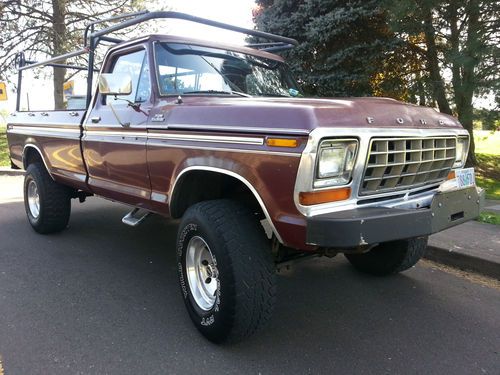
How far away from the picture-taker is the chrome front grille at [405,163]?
2645 mm

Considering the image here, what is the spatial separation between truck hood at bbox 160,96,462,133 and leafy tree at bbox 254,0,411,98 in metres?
6.67

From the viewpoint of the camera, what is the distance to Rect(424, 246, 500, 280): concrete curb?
4.28 meters

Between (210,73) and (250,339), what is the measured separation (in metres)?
2.10

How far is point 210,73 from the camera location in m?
3.75

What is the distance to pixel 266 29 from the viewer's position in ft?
34.4

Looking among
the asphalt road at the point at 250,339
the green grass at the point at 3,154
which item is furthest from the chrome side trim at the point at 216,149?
the green grass at the point at 3,154

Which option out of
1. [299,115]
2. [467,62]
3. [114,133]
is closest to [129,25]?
[114,133]

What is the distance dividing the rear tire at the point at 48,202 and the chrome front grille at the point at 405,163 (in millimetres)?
3940

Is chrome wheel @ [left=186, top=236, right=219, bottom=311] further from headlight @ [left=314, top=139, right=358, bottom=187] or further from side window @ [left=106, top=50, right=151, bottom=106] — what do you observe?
side window @ [left=106, top=50, right=151, bottom=106]

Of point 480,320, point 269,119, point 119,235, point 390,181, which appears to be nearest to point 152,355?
point 269,119

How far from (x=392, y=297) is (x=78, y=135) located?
10.9 ft

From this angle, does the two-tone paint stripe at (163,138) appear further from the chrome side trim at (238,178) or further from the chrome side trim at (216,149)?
the chrome side trim at (238,178)

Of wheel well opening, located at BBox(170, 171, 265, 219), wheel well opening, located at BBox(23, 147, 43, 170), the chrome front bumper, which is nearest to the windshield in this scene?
wheel well opening, located at BBox(170, 171, 265, 219)

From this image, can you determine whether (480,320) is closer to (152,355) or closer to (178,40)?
(152,355)
